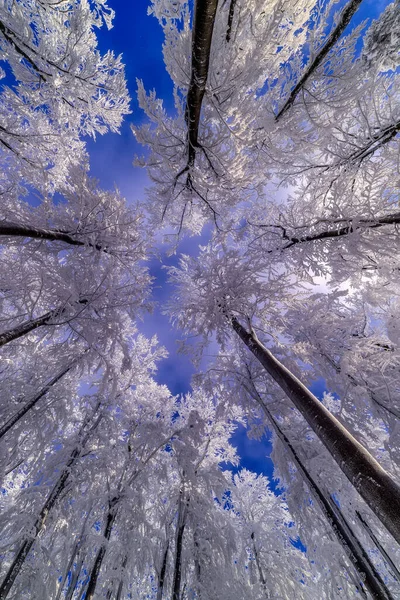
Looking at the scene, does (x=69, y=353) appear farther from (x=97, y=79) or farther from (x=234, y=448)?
(x=234, y=448)

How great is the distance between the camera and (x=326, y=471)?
18.8 ft

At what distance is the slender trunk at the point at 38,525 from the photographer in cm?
581

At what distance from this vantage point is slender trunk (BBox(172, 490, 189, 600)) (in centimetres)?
735

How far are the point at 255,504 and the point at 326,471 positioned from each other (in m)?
10.6

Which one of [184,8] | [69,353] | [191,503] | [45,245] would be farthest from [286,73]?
[191,503]

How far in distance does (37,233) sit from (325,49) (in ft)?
18.3

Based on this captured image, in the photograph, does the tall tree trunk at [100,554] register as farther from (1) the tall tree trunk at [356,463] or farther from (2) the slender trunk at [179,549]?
(1) the tall tree trunk at [356,463]

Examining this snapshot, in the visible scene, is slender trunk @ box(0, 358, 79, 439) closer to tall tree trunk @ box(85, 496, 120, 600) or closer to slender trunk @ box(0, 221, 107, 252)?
slender trunk @ box(0, 221, 107, 252)

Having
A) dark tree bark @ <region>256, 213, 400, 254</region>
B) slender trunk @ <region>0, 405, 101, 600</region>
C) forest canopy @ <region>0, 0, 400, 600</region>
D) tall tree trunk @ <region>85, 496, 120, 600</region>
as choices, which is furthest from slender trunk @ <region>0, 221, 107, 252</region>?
tall tree trunk @ <region>85, 496, 120, 600</region>

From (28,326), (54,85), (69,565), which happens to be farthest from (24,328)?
(69,565)

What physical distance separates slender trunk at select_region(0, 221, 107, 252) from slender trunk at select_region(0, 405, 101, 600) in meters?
6.49

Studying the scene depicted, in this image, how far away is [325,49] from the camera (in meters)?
3.65

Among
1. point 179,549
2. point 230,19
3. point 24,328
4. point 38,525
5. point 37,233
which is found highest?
point 230,19

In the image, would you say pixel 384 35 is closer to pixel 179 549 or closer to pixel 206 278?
pixel 206 278
